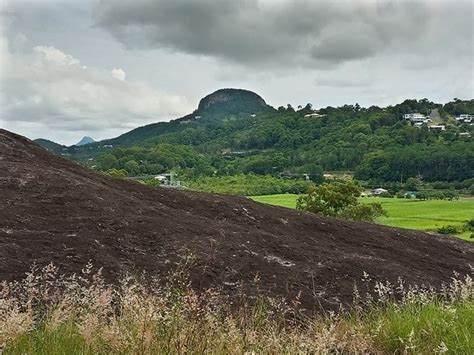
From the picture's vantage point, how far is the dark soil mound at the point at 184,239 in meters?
7.11

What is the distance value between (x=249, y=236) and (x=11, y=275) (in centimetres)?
361

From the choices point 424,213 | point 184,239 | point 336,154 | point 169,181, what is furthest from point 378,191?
point 184,239

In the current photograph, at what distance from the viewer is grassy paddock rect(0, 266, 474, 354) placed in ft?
13.9

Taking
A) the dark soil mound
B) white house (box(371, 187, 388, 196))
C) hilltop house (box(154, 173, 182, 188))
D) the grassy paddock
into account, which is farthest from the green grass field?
the grassy paddock

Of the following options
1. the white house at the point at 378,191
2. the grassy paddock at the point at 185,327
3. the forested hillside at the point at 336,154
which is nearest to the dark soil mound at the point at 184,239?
the grassy paddock at the point at 185,327

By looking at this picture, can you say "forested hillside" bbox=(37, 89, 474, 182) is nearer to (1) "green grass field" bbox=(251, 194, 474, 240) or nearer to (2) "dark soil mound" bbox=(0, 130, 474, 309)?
(1) "green grass field" bbox=(251, 194, 474, 240)

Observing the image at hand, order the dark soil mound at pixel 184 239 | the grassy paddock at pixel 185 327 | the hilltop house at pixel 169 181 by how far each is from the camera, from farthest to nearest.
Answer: the hilltop house at pixel 169 181, the dark soil mound at pixel 184 239, the grassy paddock at pixel 185 327

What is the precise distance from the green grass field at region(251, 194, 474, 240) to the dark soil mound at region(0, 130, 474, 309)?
175 ft

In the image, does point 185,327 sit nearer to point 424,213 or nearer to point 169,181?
point 169,181

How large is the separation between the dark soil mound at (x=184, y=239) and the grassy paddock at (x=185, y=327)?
2.42 feet

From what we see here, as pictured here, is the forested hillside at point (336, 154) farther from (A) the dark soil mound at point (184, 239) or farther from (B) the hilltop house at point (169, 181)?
(A) the dark soil mound at point (184, 239)

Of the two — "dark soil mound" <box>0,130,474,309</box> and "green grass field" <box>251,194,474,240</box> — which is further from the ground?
"dark soil mound" <box>0,130,474,309</box>

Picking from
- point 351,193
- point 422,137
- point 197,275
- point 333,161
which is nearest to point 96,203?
point 197,275

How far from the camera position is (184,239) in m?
7.99
